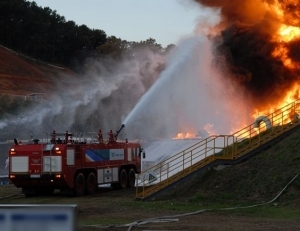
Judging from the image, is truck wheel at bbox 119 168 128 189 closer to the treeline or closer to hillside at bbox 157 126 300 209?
hillside at bbox 157 126 300 209

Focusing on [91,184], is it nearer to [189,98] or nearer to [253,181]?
[253,181]

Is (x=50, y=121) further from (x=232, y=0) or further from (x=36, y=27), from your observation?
(x=36, y=27)

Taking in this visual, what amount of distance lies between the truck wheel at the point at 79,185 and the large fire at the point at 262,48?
14.4 m

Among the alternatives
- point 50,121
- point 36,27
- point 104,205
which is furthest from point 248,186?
point 36,27

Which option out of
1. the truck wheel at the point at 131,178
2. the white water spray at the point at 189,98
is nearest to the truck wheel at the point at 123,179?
the truck wheel at the point at 131,178

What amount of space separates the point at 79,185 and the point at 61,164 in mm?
1698

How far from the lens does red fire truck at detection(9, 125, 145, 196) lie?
86.0 feet

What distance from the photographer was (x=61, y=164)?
1028 inches

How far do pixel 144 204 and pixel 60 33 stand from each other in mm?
109006

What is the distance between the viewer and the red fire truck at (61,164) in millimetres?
26203

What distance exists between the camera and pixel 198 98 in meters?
42.2

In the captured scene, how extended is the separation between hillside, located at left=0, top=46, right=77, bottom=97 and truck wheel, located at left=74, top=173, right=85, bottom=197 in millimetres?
82278

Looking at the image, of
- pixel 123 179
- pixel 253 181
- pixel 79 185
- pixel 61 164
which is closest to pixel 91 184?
pixel 79 185

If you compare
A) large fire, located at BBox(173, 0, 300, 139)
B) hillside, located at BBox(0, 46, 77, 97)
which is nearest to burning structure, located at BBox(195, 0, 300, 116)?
large fire, located at BBox(173, 0, 300, 139)
